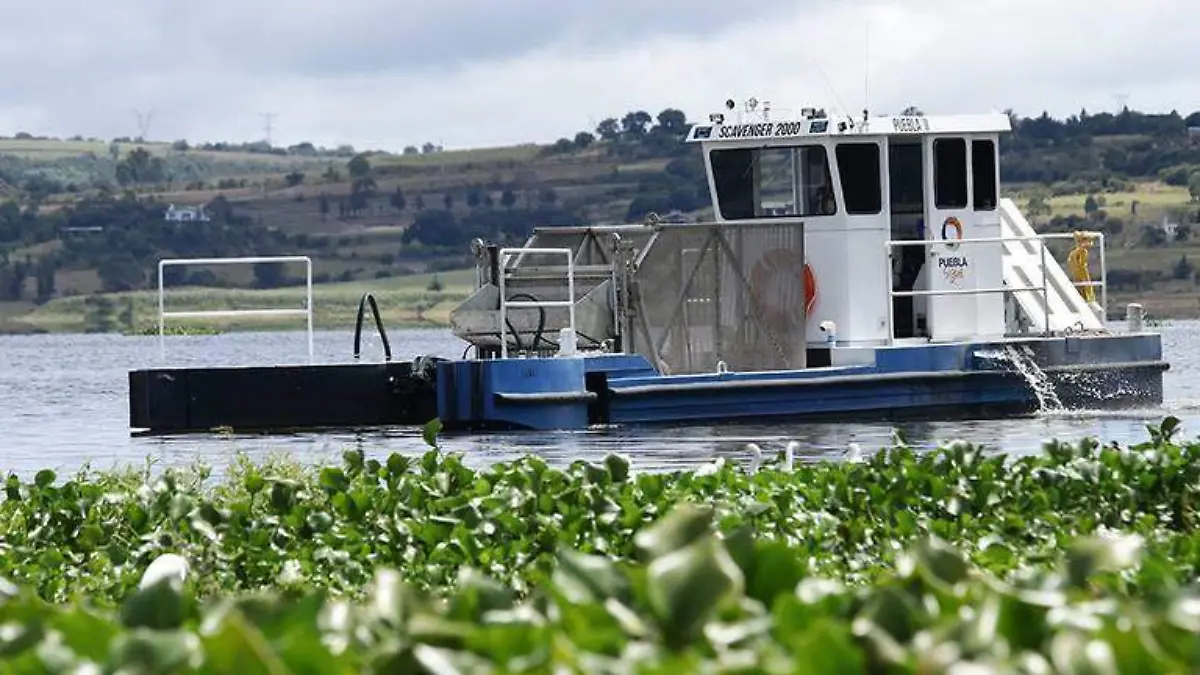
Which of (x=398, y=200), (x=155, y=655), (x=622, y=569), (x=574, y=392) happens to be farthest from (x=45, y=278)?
(x=155, y=655)

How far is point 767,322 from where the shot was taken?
2509 centimetres

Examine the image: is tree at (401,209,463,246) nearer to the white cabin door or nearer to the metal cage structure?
the white cabin door

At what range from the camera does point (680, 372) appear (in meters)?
25.4

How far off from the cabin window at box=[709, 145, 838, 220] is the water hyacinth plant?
1052cm

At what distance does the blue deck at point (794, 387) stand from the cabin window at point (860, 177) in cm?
140

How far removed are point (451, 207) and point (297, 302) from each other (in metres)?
41.5

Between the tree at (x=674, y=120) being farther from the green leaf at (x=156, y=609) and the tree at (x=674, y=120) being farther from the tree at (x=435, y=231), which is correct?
the green leaf at (x=156, y=609)

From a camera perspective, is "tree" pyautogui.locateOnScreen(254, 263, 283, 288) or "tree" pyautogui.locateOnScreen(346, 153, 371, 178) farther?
"tree" pyautogui.locateOnScreen(346, 153, 371, 178)

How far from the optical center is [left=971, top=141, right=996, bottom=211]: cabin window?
25.9 meters

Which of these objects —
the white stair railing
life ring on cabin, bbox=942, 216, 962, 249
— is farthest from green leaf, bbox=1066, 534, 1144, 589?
the white stair railing

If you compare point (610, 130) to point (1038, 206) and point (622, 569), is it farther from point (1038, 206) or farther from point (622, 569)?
point (622, 569)

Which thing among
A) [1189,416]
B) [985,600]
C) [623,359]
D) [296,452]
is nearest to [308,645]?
[985,600]

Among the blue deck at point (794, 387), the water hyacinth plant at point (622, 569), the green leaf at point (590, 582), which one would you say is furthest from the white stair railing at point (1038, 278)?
the green leaf at point (590, 582)

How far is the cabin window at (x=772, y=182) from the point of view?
2539 cm
